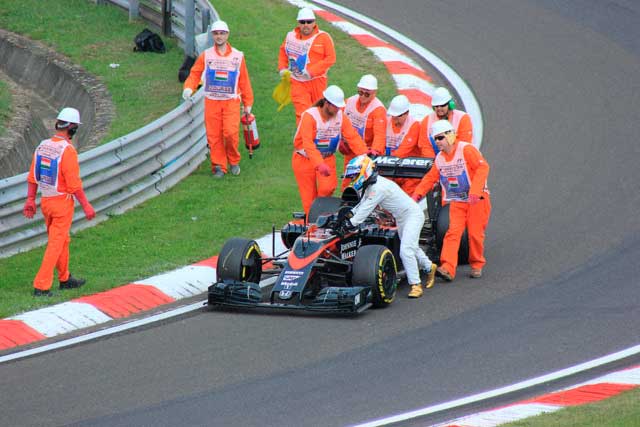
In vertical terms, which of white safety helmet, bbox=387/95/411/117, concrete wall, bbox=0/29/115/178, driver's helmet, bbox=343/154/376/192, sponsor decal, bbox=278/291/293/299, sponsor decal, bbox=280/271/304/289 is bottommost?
concrete wall, bbox=0/29/115/178

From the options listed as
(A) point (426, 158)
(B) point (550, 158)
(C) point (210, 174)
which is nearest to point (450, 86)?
(B) point (550, 158)

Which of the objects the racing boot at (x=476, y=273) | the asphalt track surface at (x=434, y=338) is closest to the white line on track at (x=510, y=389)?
the asphalt track surface at (x=434, y=338)

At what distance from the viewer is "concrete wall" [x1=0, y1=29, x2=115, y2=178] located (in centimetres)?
1834

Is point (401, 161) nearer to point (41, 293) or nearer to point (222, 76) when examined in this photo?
point (222, 76)

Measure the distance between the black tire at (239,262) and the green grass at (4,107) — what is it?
24.0ft

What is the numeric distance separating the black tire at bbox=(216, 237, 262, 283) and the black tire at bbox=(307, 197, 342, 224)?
87 cm

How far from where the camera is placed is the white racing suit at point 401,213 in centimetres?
1245

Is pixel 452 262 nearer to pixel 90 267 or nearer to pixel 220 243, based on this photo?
pixel 220 243

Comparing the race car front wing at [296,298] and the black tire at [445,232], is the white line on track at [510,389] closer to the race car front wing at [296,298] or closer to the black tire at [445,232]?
the race car front wing at [296,298]

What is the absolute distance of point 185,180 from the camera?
16.8m

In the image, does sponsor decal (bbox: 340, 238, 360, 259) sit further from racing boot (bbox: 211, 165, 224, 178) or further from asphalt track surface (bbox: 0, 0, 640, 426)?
racing boot (bbox: 211, 165, 224, 178)

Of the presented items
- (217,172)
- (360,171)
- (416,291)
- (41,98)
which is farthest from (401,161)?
(41,98)

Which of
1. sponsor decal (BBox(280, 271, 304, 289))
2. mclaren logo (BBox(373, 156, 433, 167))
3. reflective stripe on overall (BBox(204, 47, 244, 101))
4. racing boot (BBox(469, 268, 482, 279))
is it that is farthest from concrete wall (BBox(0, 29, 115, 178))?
racing boot (BBox(469, 268, 482, 279))

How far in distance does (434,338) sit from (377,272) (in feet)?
3.26
